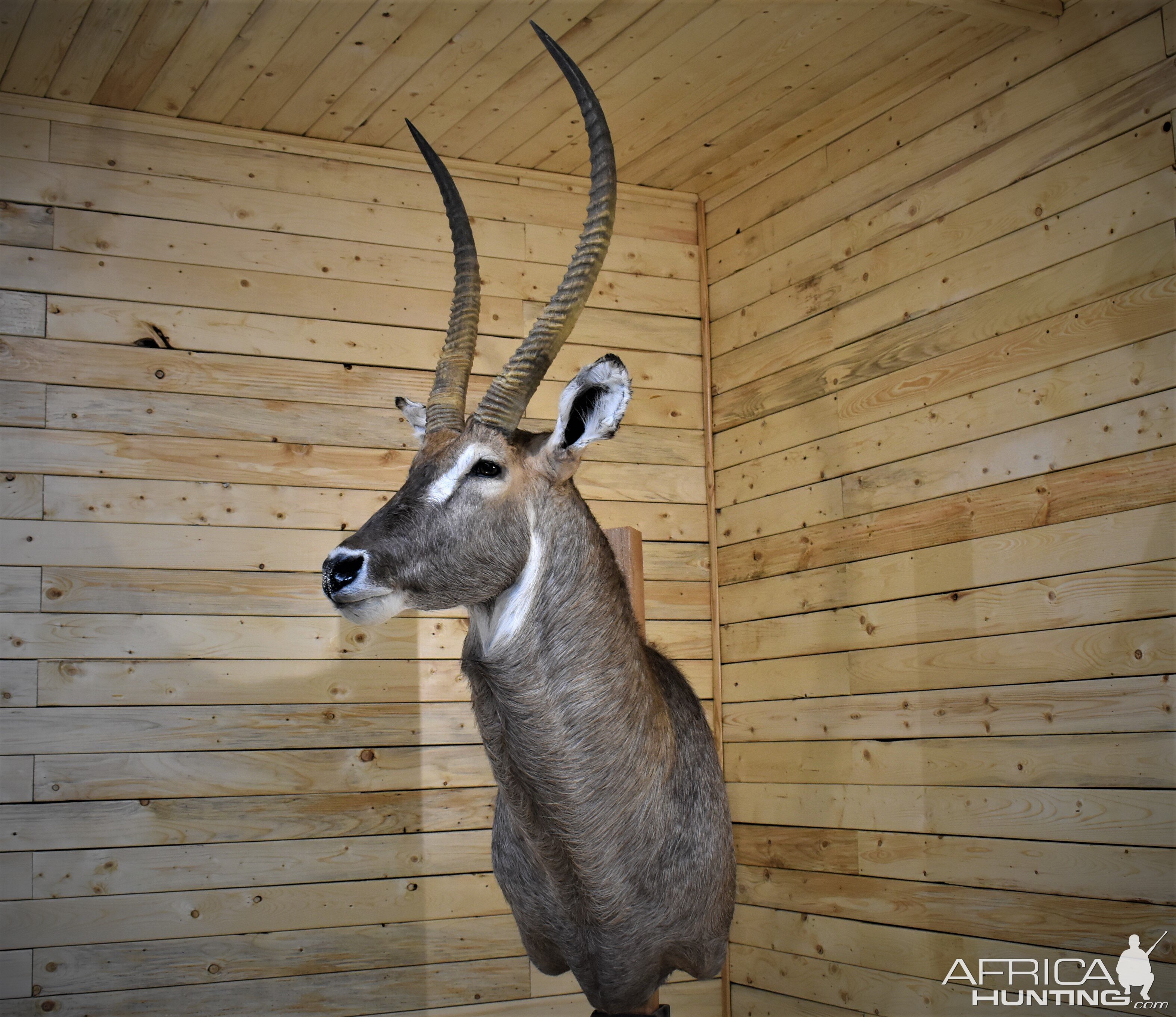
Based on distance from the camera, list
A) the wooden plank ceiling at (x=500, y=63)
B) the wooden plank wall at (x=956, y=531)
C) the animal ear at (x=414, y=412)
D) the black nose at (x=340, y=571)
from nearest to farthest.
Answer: the black nose at (x=340, y=571), the animal ear at (x=414, y=412), the wooden plank wall at (x=956, y=531), the wooden plank ceiling at (x=500, y=63)

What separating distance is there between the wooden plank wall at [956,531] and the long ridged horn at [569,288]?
5.43ft

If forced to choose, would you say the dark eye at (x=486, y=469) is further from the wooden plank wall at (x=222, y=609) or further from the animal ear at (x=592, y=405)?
the wooden plank wall at (x=222, y=609)

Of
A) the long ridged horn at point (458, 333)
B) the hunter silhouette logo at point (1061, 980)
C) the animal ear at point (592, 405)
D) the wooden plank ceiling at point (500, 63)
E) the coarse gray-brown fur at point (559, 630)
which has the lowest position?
the hunter silhouette logo at point (1061, 980)

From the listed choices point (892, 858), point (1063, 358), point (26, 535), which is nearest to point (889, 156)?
point (1063, 358)

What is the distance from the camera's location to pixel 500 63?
152 inches

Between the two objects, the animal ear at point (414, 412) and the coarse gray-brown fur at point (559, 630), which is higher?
the animal ear at point (414, 412)

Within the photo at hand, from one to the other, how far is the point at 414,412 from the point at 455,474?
1.48 ft

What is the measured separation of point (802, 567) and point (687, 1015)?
1.73 m

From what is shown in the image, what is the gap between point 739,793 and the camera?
443 centimetres

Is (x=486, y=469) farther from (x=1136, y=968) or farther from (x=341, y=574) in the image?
(x=1136, y=968)

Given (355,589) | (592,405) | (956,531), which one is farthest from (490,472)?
(956,531)

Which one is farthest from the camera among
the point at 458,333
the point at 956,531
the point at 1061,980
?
the point at 956,531

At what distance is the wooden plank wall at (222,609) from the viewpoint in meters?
3.68

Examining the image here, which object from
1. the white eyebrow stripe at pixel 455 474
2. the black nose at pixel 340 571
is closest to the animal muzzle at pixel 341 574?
the black nose at pixel 340 571
